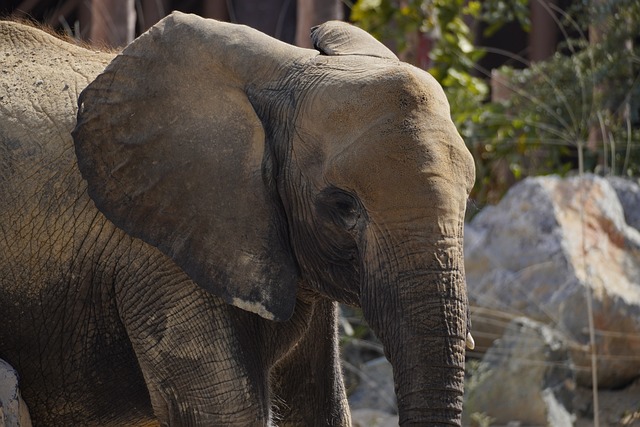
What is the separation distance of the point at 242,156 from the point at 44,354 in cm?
105

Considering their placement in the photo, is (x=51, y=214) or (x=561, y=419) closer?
(x=51, y=214)

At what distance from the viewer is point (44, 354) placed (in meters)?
5.21

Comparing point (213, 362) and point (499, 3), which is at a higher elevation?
point (213, 362)

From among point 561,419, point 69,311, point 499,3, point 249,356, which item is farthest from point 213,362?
point 499,3

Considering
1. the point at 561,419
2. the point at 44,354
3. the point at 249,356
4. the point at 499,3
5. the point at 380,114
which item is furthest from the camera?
the point at 499,3

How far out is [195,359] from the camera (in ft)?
15.8

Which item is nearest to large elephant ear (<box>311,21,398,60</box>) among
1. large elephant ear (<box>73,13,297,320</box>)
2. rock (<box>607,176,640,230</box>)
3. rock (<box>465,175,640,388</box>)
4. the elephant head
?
the elephant head

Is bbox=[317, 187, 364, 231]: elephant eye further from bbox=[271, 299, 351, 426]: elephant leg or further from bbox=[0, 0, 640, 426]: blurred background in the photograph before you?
bbox=[0, 0, 640, 426]: blurred background

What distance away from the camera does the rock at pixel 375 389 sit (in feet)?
27.1

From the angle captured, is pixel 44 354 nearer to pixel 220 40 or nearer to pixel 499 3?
pixel 220 40

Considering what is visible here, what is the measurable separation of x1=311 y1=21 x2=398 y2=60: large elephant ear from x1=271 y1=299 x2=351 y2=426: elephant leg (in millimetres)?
989

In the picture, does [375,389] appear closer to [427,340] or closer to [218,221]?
[218,221]

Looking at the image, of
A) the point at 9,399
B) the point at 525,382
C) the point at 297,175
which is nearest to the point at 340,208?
the point at 297,175

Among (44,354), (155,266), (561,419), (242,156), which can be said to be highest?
(242,156)
